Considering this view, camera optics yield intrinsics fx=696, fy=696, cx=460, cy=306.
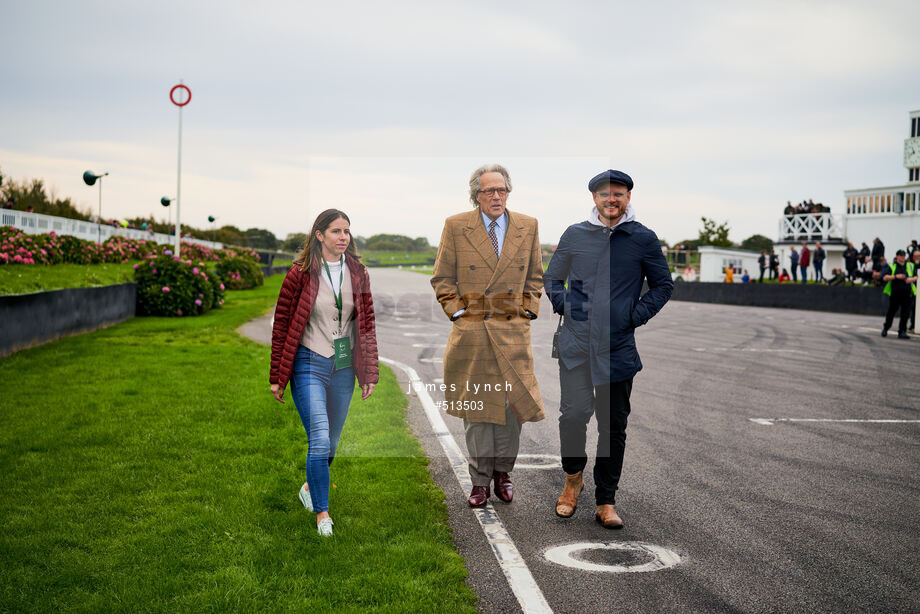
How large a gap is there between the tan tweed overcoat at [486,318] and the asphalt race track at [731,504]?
2.64 ft

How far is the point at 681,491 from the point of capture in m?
5.21

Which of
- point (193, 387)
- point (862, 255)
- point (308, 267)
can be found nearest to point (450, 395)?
point (308, 267)

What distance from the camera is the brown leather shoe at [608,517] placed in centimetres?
450

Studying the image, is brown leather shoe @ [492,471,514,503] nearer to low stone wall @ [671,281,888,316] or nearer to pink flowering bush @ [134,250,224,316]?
pink flowering bush @ [134,250,224,316]

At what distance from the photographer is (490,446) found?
4809mm

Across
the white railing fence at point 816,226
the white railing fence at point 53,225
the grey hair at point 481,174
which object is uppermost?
the white railing fence at point 816,226

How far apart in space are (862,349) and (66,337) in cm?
1581

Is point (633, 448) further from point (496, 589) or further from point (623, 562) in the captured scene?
point (496, 589)

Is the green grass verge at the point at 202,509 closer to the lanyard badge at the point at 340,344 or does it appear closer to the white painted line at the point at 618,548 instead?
the white painted line at the point at 618,548

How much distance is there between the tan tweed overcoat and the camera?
15.3 ft

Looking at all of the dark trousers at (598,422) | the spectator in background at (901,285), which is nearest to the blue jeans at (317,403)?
the dark trousers at (598,422)

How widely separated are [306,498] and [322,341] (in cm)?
113

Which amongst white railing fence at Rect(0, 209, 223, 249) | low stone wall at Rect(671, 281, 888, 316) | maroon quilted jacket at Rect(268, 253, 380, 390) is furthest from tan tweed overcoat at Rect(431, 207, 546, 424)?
low stone wall at Rect(671, 281, 888, 316)

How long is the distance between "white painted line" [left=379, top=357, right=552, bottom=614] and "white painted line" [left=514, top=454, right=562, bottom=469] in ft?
1.66
